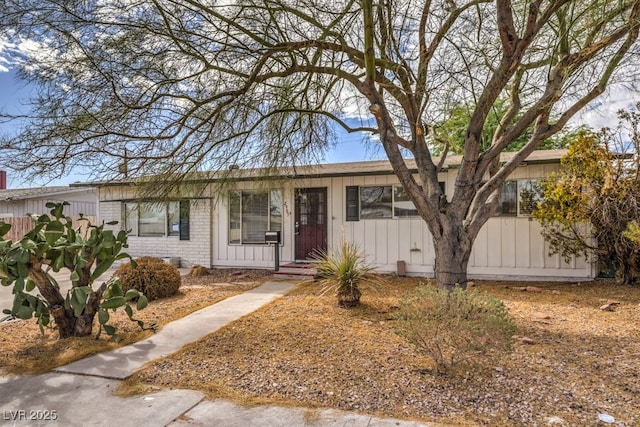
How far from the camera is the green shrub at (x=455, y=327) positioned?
3305mm

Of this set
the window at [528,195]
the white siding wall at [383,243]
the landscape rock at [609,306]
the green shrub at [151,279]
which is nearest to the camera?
the landscape rock at [609,306]

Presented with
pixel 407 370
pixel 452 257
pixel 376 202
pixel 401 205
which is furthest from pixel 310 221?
pixel 407 370

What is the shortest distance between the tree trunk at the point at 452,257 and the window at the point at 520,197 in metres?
3.64

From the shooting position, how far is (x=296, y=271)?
932 centimetres

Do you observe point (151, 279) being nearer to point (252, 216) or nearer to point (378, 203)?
point (252, 216)

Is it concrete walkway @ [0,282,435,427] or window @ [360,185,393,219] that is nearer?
concrete walkway @ [0,282,435,427]

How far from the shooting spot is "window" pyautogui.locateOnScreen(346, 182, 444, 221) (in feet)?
30.9

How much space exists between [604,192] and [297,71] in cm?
600

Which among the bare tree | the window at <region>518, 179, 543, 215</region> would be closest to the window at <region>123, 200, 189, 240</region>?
the bare tree

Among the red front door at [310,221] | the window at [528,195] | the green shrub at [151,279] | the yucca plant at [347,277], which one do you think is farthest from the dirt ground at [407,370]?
the red front door at [310,221]

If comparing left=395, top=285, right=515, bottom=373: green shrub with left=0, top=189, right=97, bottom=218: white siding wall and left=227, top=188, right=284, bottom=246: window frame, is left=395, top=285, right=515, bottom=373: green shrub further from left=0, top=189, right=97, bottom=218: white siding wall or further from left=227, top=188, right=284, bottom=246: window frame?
left=0, top=189, right=97, bottom=218: white siding wall

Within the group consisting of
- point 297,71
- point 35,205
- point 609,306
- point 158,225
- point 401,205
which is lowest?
point 609,306

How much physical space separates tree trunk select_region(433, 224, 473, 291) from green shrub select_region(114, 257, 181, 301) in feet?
16.1

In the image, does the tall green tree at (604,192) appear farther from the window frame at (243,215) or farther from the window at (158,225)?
the window at (158,225)
